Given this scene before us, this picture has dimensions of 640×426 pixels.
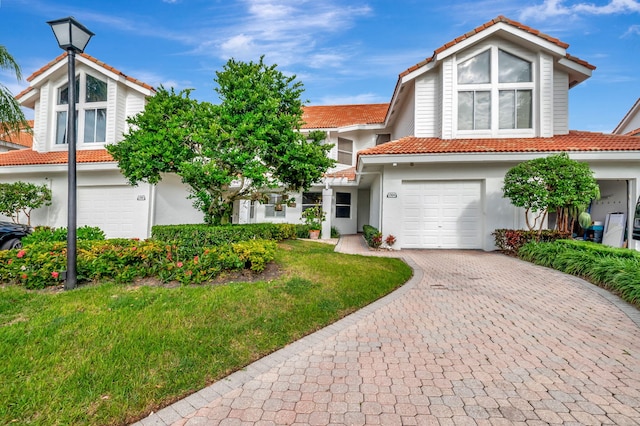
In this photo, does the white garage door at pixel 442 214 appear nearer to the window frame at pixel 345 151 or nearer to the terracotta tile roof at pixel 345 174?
the terracotta tile roof at pixel 345 174

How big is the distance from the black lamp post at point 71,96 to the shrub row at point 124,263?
0.31 metres

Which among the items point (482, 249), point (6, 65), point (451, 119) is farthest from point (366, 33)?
point (6, 65)

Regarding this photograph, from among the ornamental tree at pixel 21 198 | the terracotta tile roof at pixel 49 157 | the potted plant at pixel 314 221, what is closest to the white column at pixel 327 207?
the potted plant at pixel 314 221

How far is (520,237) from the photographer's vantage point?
9875mm

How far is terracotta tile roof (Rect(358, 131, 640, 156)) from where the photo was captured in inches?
397

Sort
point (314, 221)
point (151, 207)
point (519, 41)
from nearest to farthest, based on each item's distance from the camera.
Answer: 1. point (519, 41)
2. point (151, 207)
3. point (314, 221)

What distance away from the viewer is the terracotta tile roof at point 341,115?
17.9m

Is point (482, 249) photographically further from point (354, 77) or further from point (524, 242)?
point (354, 77)

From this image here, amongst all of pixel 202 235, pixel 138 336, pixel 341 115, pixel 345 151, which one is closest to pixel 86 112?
pixel 202 235

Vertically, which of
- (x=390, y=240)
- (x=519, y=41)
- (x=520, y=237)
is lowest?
(x=390, y=240)

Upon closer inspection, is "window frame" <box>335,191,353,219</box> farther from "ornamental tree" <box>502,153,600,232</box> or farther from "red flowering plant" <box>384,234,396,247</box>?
"ornamental tree" <box>502,153,600,232</box>

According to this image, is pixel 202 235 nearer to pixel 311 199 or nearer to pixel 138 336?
pixel 138 336

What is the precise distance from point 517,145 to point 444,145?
238 centimetres

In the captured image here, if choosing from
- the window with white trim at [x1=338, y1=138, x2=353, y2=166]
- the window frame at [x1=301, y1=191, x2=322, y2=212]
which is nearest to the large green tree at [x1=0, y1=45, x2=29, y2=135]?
the window frame at [x1=301, y1=191, x2=322, y2=212]
